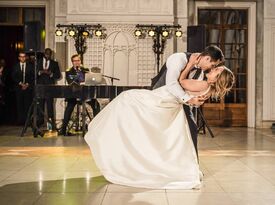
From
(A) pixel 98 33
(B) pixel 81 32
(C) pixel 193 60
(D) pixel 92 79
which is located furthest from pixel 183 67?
(B) pixel 81 32

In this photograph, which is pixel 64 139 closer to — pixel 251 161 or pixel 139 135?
pixel 251 161

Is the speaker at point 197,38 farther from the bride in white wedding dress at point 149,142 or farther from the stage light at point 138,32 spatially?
the bride in white wedding dress at point 149,142

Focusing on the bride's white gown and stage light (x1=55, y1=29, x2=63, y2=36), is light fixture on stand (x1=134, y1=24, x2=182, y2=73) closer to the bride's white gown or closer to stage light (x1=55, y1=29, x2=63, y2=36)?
stage light (x1=55, y1=29, x2=63, y2=36)

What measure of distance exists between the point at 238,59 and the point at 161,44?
1.99 m

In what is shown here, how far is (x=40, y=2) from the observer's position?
11.6m

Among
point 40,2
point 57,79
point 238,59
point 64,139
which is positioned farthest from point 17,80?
point 238,59

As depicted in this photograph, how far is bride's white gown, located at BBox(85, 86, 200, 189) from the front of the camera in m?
4.54

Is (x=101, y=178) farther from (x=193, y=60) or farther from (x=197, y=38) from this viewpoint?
(x=197, y=38)

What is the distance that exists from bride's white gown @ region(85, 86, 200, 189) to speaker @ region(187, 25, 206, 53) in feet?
14.9

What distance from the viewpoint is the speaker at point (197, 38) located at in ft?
29.5

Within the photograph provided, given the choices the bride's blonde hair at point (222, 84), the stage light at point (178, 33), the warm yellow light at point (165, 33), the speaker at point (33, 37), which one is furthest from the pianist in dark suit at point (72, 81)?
the bride's blonde hair at point (222, 84)

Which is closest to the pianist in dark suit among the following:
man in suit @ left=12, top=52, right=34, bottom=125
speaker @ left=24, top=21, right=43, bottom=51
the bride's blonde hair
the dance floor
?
speaker @ left=24, top=21, right=43, bottom=51

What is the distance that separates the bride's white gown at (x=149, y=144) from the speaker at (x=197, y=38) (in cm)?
455

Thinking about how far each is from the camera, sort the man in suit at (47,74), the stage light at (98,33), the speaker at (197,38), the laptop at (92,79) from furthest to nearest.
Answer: the stage light at (98,33) < the man in suit at (47,74) < the speaker at (197,38) < the laptop at (92,79)
